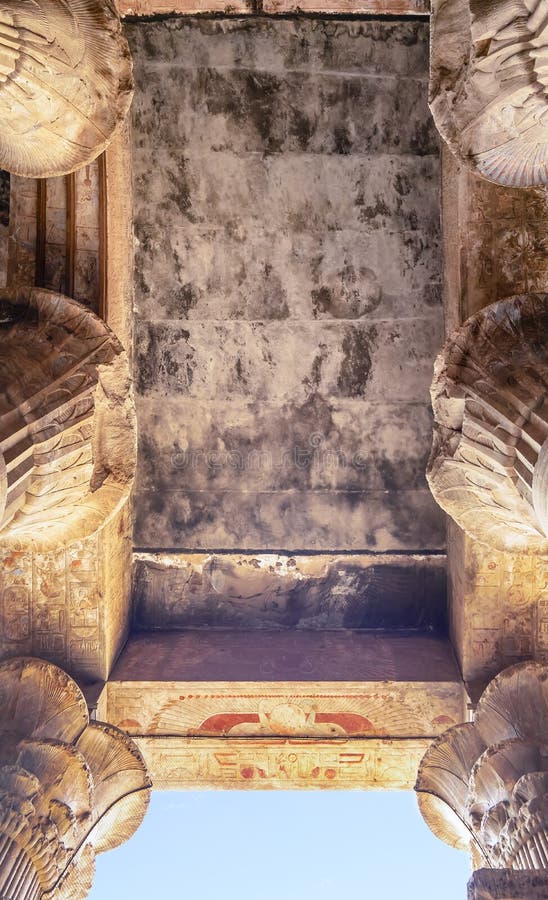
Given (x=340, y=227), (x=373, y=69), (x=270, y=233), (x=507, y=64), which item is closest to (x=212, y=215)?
(x=270, y=233)

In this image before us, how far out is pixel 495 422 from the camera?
4.02m

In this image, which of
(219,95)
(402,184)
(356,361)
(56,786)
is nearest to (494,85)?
(402,184)

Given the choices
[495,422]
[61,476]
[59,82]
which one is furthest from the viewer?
[61,476]

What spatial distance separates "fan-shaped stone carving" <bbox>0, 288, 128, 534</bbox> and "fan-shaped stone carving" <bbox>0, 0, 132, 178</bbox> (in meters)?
0.99

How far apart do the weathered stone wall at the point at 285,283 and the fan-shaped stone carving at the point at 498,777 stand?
5.75 feet

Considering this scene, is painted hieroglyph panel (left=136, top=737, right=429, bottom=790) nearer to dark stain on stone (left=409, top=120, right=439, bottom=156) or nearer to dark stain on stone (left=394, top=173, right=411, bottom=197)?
dark stain on stone (left=394, top=173, right=411, bottom=197)

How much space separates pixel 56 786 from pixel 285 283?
460cm

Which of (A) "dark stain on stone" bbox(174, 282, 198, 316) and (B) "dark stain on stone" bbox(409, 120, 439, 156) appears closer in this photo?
(B) "dark stain on stone" bbox(409, 120, 439, 156)

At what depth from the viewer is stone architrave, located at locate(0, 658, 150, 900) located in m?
3.89

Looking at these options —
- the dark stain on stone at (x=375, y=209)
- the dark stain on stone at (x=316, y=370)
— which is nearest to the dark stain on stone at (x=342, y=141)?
the dark stain on stone at (x=375, y=209)

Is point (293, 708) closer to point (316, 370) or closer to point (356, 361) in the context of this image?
point (316, 370)

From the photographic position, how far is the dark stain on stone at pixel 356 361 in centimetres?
602

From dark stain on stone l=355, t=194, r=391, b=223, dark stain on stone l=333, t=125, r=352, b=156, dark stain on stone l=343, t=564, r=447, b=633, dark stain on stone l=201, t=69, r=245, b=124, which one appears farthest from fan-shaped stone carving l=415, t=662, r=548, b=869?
dark stain on stone l=201, t=69, r=245, b=124

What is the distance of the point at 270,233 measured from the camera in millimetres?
5887
